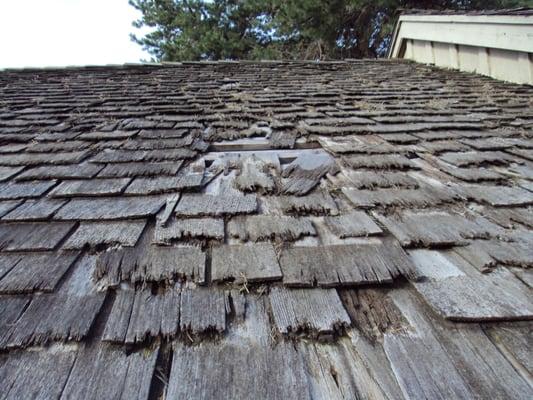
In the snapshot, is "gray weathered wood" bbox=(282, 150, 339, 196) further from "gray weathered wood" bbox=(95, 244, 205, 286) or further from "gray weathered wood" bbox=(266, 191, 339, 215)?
"gray weathered wood" bbox=(95, 244, 205, 286)

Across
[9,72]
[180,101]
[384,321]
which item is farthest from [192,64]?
[384,321]

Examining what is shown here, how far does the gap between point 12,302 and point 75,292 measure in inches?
6.9

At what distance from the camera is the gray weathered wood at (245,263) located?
0.97 meters

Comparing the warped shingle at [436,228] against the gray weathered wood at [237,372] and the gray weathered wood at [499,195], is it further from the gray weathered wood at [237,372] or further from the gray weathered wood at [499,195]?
the gray weathered wood at [237,372]

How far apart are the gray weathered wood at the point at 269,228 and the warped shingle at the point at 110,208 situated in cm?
39

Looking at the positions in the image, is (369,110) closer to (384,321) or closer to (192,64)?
(384,321)

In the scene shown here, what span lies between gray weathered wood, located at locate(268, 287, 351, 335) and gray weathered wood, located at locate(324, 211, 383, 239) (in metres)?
0.32

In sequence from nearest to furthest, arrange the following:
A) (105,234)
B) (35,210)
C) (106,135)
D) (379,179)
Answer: (105,234) → (35,210) → (379,179) → (106,135)

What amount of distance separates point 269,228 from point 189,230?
1.06 feet

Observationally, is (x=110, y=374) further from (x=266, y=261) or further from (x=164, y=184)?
(x=164, y=184)

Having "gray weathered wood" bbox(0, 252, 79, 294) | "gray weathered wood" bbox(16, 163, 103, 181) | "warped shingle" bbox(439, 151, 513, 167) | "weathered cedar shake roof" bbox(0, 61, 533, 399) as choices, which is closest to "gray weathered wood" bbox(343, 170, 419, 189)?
"weathered cedar shake roof" bbox(0, 61, 533, 399)

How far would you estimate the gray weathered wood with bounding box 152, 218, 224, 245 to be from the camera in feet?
3.76

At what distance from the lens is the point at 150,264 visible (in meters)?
1.02

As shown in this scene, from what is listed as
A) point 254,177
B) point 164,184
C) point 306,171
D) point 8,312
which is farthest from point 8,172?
point 306,171
